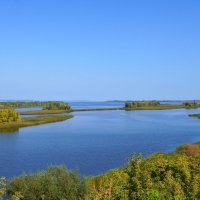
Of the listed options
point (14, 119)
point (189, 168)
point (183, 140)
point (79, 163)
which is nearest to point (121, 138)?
point (183, 140)

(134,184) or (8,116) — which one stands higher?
→ (134,184)

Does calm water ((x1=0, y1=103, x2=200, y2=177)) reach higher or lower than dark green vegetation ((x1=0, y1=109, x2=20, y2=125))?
lower

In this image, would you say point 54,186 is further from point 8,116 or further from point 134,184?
point 8,116

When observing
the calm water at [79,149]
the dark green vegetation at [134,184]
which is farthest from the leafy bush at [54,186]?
the calm water at [79,149]

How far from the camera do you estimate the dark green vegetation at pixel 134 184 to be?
1438 centimetres

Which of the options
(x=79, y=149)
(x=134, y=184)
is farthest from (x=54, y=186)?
(x=79, y=149)

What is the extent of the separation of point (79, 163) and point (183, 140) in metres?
35.3

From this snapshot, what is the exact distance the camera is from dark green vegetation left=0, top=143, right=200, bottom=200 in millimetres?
14383

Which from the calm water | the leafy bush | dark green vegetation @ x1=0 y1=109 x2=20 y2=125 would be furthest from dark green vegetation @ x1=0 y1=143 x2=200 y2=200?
dark green vegetation @ x1=0 y1=109 x2=20 y2=125

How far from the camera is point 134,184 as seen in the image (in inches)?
608

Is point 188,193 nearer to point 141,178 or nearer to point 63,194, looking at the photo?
point 141,178

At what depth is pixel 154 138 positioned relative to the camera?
273 feet

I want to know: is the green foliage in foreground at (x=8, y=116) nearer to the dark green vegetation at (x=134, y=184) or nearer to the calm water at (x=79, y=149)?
the calm water at (x=79, y=149)

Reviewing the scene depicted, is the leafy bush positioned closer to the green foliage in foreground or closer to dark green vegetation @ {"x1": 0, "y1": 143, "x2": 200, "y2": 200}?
dark green vegetation @ {"x1": 0, "y1": 143, "x2": 200, "y2": 200}
